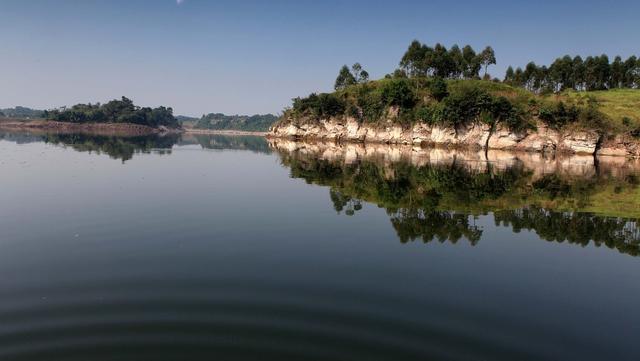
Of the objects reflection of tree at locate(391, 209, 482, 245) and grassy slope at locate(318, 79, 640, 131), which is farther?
grassy slope at locate(318, 79, 640, 131)

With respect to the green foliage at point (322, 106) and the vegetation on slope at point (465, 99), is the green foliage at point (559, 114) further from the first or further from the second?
the green foliage at point (322, 106)

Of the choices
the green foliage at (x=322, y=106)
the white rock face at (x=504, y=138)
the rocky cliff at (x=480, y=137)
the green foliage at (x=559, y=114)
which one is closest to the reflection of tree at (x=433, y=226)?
the green foliage at (x=559, y=114)

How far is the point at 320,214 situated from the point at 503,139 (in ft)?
309

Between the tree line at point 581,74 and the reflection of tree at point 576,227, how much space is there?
127052 millimetres

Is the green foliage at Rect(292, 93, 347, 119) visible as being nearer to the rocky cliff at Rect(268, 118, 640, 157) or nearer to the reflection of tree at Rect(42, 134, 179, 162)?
the rocky cliff at Rect(268, 118, 640, 157)

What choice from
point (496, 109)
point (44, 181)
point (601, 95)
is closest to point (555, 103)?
point (496, 109)

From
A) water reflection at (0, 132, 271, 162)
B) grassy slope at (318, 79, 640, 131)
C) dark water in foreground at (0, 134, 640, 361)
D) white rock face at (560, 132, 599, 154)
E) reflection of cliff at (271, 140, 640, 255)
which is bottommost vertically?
water reflection at (0, 132, 271, 162)

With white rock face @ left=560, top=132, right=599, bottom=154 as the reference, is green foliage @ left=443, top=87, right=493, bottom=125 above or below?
above

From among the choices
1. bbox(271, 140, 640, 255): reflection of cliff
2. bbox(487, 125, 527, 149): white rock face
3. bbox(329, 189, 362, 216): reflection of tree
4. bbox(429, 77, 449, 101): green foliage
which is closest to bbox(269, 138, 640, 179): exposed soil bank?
bbox(487, 125, 527, 149): white rock face

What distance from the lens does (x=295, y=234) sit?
1836 centimetres

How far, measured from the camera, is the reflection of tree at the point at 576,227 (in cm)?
1864

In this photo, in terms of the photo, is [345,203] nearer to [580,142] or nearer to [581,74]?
[580,142]

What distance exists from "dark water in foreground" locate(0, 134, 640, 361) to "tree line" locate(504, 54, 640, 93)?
419 ft

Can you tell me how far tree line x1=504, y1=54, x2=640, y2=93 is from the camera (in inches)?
5359
